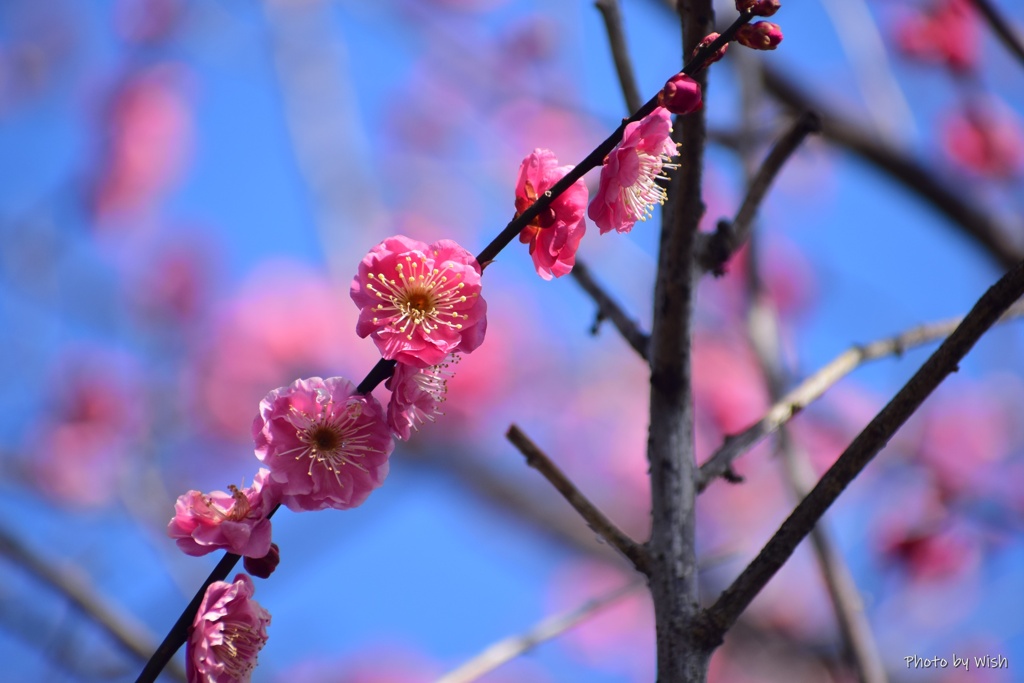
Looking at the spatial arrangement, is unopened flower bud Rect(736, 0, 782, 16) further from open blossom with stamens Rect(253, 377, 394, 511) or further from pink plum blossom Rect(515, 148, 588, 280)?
open blossom with stamens Rect(253, 377, 394, 511)

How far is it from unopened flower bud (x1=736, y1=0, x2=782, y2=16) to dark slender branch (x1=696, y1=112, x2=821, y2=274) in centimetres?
38

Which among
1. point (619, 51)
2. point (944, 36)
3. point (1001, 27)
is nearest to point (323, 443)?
point (619, 51)

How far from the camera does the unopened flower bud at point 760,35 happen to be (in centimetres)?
92

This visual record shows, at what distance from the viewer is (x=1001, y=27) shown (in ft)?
5.50

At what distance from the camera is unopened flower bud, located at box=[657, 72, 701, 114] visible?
0.88m

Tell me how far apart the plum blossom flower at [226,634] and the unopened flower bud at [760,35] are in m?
0.79

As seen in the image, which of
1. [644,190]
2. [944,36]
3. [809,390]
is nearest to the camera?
[644,190]

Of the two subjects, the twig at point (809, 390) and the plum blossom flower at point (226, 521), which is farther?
the twig at point (809, 390)

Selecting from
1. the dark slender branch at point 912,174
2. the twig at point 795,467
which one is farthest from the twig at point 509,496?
the dark slender branch at point 912,174

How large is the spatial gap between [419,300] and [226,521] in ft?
1.02

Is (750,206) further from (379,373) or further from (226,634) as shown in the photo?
(226,634)

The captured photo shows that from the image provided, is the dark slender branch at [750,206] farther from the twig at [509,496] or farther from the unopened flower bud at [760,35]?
the twig at [509,496]

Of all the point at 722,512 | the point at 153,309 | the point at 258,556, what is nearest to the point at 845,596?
the point at 258,556

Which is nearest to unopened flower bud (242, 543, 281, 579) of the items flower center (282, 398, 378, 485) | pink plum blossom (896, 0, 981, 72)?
flower center (282, 398, 378, 485)
